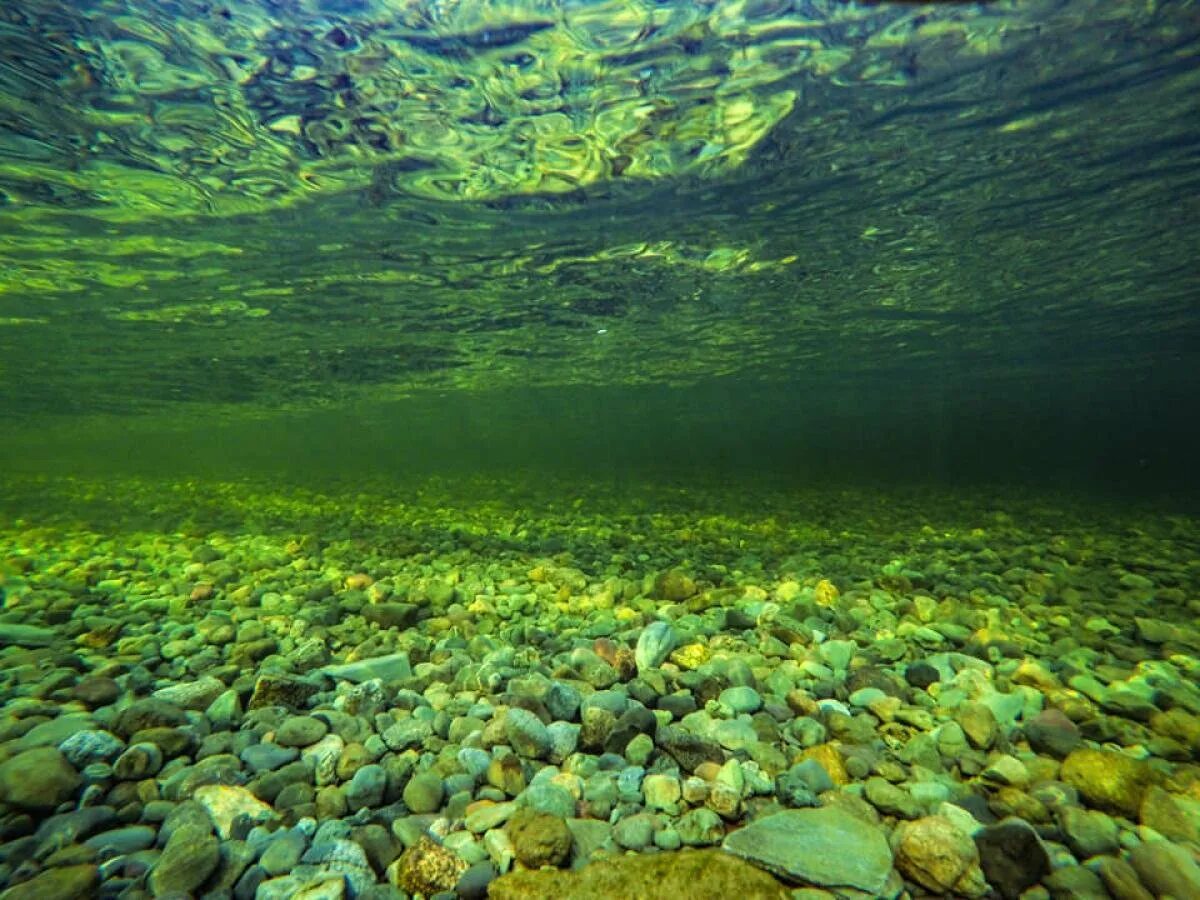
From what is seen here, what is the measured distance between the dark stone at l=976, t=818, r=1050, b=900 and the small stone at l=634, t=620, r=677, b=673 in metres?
2.38

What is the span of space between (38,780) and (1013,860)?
465 cm

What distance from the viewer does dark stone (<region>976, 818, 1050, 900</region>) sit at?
240cm

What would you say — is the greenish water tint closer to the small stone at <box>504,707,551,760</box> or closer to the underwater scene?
the underwater scene

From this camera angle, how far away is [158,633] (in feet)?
17.9

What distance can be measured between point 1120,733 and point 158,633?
7831 mm

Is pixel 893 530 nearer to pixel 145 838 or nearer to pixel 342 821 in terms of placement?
pixel 342 821

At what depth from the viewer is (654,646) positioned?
4652 millimetres

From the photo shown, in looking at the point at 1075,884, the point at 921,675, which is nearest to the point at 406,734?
the point at 1075,884

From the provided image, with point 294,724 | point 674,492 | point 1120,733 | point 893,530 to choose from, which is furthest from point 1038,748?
point 674,492

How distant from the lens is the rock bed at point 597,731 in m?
2.47

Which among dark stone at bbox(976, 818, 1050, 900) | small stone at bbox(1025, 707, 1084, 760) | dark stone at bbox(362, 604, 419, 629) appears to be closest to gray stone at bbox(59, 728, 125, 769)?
dark stone at bbox(362, 604, 419, 629)

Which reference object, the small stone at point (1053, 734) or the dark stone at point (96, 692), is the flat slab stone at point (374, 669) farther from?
the small stone at point (1053, 734)

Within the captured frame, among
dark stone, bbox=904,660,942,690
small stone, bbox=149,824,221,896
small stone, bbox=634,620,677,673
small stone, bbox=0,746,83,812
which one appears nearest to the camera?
small stone, bbox=149,824,221,896

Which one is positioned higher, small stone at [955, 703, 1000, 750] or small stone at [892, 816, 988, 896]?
small stone at [892, 816, 988, 896]
